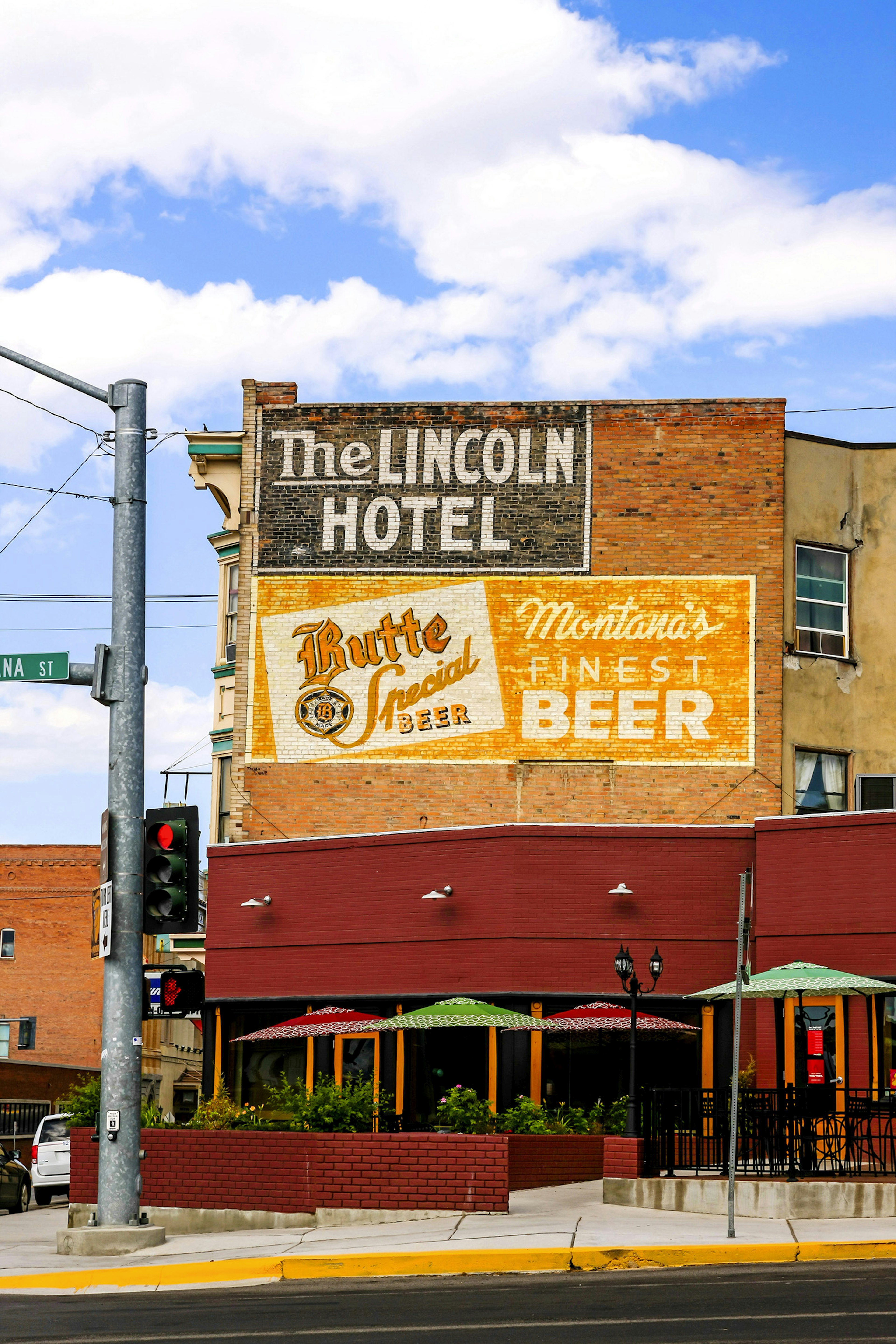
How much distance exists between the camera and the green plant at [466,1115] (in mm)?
22344

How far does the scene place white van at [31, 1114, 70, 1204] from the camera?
3362cm

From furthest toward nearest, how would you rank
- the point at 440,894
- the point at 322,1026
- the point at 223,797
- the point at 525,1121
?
the point at 223,797, the point at 440,894, the point at 322,1026, the point at 525,1121

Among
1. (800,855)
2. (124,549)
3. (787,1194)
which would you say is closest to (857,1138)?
(787,1194)

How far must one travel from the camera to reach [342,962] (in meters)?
29.1

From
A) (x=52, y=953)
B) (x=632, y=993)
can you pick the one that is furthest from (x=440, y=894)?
(x=52, y=953)

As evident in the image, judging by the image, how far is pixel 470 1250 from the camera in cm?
1591

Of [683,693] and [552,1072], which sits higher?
[683,693]

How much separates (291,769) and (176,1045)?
43.5 meters

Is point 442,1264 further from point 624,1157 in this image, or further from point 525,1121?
point 525,1121

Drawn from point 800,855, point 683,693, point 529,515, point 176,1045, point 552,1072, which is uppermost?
point 529,515

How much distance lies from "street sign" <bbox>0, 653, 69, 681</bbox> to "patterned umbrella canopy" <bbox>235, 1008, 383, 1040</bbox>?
32.2 ft

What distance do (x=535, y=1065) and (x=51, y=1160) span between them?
11891mm

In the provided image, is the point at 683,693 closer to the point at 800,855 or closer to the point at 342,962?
the point at 800,855

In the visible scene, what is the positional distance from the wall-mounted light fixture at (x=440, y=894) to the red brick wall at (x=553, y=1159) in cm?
551
